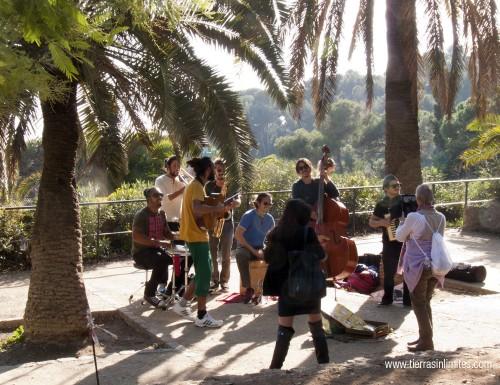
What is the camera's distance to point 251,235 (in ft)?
29.5

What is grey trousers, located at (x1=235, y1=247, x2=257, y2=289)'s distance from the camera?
8977mm

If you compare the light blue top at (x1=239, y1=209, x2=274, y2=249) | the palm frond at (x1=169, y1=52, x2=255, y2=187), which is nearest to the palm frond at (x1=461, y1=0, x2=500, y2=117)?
the palm frond at (x1=169, y1=52, x2=255, y2=187)

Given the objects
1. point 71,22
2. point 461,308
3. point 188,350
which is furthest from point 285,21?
point 71,22

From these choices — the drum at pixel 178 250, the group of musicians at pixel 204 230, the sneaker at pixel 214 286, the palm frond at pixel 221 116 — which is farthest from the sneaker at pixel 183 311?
the palm frond at pixel 221 116

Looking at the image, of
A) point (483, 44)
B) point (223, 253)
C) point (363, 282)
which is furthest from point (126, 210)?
point (483, 44)

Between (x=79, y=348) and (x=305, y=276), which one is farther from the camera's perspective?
(x=79, y=348)

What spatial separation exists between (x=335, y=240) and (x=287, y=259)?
2.26 meters

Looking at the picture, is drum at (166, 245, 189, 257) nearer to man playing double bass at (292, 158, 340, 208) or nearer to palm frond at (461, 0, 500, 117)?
man playing double bass at (292, 158, 340, 208)

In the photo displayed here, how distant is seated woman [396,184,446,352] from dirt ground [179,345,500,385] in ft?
3.21

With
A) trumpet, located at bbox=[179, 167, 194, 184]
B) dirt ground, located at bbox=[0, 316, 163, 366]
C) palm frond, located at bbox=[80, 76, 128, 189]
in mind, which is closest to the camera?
dirt ground, located at bbox=[0, 316, 163, 366]

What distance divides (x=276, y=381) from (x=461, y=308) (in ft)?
13.4

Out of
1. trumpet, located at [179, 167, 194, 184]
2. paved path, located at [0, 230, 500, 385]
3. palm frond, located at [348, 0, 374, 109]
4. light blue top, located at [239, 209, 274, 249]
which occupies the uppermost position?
palm frond, located at [348, 0, 374, 109]

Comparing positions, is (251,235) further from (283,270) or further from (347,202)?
(347,202)

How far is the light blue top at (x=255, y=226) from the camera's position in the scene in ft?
29.3
